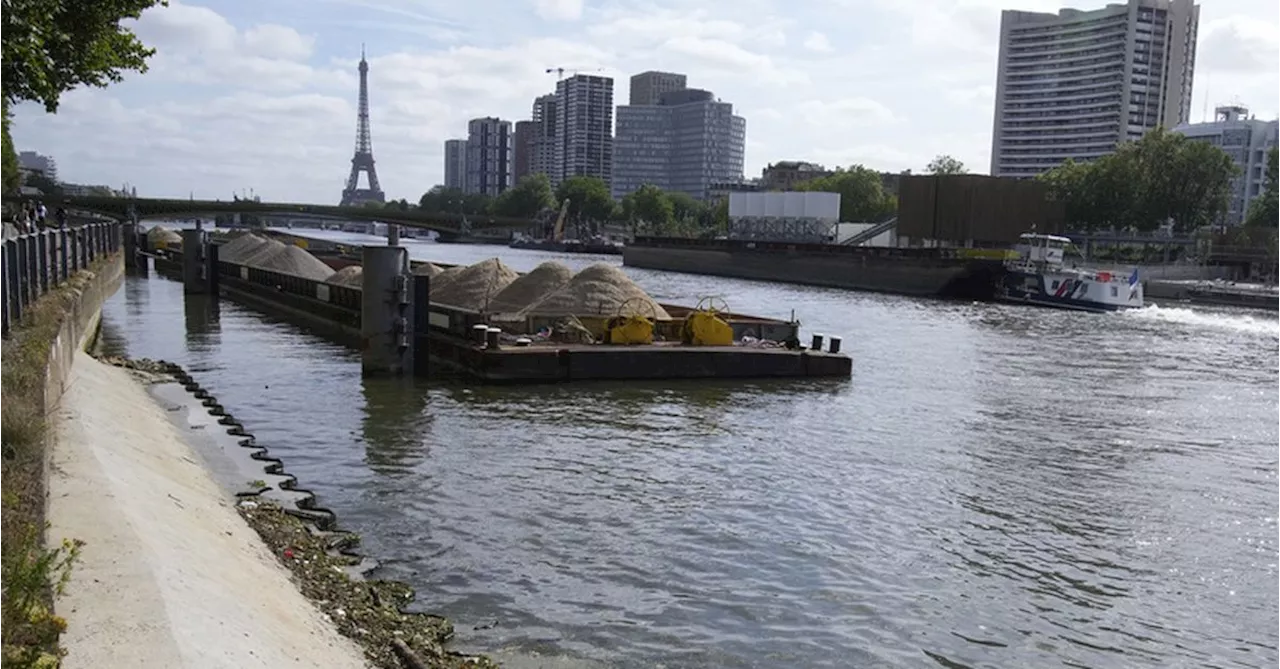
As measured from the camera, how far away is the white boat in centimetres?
6475

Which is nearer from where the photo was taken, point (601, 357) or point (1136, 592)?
point (1136, 592)

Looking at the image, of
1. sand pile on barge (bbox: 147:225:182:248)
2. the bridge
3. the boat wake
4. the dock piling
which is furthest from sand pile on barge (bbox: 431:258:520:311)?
the bridge

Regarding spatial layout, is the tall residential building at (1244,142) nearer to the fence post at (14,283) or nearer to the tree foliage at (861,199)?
the tree foliage at (861,199)

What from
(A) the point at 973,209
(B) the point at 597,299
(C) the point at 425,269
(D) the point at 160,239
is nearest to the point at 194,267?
(C) the point at 425,269

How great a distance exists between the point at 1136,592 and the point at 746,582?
15.0 feet

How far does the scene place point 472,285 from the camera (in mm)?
33406

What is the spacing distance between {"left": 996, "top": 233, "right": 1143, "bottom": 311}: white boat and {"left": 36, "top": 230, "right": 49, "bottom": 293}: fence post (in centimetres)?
5860

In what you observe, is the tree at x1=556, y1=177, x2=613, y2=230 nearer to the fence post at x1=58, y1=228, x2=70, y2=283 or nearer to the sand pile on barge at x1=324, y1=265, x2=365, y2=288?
the sand pile on barge at x1=324, y1=265, x2=365, y2=288

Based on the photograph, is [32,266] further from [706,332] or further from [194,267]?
[194,267]

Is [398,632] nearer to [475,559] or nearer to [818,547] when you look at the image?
[475,559]

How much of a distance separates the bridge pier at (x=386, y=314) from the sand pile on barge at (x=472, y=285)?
6.03 m

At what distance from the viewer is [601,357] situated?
2659 centimetres

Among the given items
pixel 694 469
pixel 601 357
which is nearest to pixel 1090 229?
pixel 601 357

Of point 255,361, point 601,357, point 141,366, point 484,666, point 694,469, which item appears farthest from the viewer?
point 255,361
